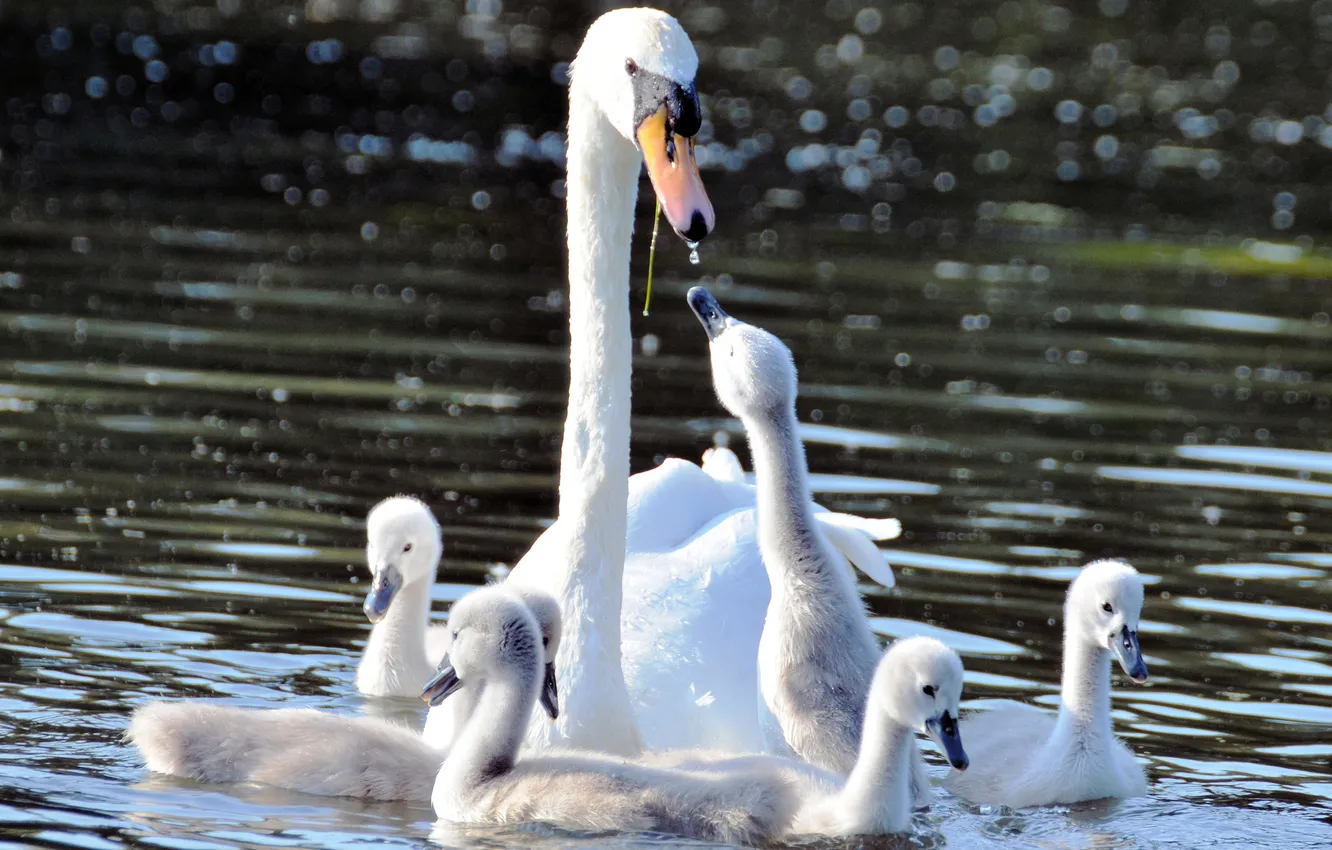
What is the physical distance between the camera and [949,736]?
6887mm

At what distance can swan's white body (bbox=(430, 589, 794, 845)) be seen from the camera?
6.76 meters

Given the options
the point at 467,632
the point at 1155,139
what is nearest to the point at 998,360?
the point at 467,632

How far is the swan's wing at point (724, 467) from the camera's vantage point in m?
9.45

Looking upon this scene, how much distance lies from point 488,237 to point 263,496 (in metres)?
8.51

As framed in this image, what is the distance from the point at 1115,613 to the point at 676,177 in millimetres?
2243

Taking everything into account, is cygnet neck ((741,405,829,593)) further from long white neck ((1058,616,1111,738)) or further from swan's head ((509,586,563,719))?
long white neck ((1058,616,1111,738))

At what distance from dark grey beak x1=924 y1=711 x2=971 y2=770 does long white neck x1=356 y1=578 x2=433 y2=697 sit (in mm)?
2773

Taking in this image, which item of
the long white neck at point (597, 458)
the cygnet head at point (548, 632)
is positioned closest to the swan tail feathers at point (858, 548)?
the long white neck at point (597, 458)

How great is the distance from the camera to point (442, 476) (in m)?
11.9

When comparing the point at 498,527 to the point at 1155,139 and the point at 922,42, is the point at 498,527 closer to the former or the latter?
the point at 1155,139

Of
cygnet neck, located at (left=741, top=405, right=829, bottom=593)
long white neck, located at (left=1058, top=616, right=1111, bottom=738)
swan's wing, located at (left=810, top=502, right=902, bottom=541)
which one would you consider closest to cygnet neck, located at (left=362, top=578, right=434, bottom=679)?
swan's wing, located at (left=810, top=502, right=902, bottom=541)

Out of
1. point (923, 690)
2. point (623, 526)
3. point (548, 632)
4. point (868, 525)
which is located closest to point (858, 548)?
point (868, 525)

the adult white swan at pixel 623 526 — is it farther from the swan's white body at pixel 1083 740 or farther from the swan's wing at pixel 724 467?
the swan's wing at pixel 724 467

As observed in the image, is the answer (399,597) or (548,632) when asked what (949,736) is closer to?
(548,632)
